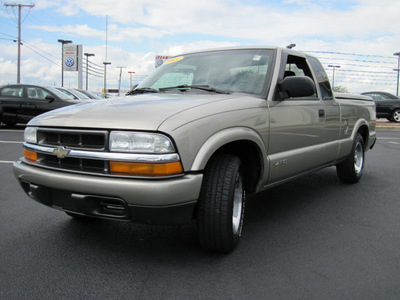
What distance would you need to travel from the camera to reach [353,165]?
5191mm

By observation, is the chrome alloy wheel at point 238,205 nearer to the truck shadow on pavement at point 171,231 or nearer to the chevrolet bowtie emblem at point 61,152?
the truck shadow on pavement at point 171,231

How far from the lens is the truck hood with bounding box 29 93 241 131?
2412 mm

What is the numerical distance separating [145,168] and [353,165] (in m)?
3.77

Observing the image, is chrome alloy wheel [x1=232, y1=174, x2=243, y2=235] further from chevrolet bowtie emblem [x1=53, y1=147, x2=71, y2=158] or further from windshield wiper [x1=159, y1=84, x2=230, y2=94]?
chevrolet bowtie emblem [x1=53, y1=147, x2=71, y2=158]

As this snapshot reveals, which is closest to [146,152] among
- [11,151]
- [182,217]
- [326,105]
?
[182,217]

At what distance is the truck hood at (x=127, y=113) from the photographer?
2.41 meters

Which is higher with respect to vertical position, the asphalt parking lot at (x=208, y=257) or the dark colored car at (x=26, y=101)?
the dark colored car at (x=26, y=101)

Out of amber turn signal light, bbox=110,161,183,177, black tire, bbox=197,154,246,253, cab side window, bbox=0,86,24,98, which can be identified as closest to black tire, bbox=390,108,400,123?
cab side window, bbox=0,86,24,98

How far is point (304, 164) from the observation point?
12.5ft

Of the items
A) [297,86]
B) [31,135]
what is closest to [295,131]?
[297,86]

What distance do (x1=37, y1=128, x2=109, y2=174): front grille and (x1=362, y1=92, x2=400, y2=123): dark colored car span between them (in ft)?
57.0

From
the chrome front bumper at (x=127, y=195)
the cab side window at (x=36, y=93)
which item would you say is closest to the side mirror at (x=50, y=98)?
the cab side window at (x=36, y=93)

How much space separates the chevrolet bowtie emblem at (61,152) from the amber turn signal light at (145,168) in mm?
382

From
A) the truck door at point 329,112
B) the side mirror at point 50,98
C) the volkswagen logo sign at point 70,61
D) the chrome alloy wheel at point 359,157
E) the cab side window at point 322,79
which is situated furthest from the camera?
the volkswagen logo sign at point 70,61
